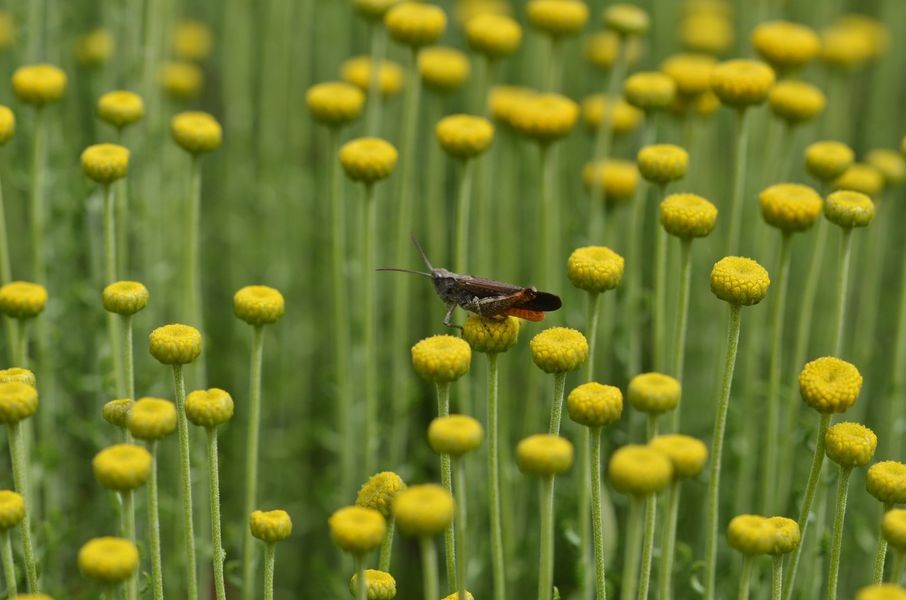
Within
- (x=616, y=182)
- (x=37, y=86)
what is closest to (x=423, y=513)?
(x=37, y=86)

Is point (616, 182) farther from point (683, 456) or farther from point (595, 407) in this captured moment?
point (683, 456)

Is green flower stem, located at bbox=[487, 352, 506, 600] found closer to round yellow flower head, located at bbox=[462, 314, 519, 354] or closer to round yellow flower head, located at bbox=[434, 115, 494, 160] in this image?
round yellow flower head, located at bbox=[462, 314, 519, 354]

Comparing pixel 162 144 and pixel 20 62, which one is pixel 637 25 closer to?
pixel 162 144

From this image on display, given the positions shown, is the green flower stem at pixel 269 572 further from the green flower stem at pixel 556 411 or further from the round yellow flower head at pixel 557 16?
the round yellow flower head at pixel 557 16

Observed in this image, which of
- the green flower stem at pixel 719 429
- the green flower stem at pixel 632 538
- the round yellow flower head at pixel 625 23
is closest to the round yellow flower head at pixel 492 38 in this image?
the round yellow flower head at pixel 625 23

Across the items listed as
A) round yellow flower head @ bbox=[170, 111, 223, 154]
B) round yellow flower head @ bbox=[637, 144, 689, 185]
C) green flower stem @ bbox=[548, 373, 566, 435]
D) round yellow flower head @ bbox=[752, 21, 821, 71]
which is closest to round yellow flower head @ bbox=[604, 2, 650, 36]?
round yellow flower head @ bbox=[752, 21, 821, 71]

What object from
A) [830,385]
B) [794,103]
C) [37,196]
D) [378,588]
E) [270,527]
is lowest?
[378,588]
